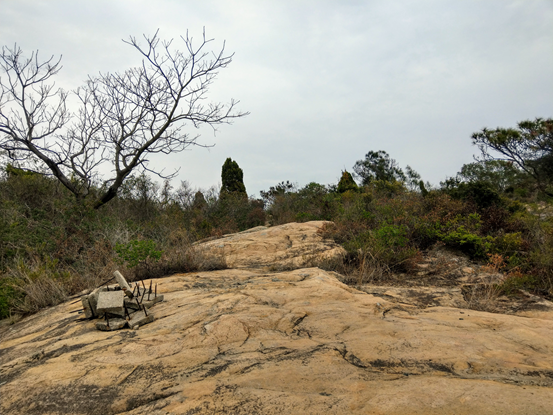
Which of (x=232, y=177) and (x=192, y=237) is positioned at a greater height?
(x=232, y=177)

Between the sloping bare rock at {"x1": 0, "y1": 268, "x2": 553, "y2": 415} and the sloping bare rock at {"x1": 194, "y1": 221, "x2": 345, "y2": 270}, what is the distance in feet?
9.25

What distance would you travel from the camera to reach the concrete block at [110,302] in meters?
3.41

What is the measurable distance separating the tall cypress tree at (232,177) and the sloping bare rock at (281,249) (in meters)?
17.1

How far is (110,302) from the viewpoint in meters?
3.47

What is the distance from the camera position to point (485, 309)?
4082 millimetres

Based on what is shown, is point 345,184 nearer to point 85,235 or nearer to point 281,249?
point 281,249

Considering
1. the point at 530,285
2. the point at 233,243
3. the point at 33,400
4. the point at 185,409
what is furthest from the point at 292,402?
the point at 233,243

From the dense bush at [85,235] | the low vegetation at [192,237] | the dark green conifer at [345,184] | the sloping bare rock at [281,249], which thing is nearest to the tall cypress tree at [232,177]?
the dark green conifer at [345,184]

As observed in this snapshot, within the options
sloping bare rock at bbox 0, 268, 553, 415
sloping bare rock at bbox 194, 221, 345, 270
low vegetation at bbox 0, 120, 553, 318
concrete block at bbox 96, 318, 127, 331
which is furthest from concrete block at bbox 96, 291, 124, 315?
sloping bare rock at bbox 194, 221, 345, 270

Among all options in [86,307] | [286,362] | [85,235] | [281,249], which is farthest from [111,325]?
[85,235]

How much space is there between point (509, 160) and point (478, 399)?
23.3 meters

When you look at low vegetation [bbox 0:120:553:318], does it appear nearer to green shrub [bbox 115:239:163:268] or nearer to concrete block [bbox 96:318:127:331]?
green shrub [bbox 115:239:163:268]

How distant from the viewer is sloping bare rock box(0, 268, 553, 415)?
183 centimetres

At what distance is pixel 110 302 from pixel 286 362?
2036 millimetres
